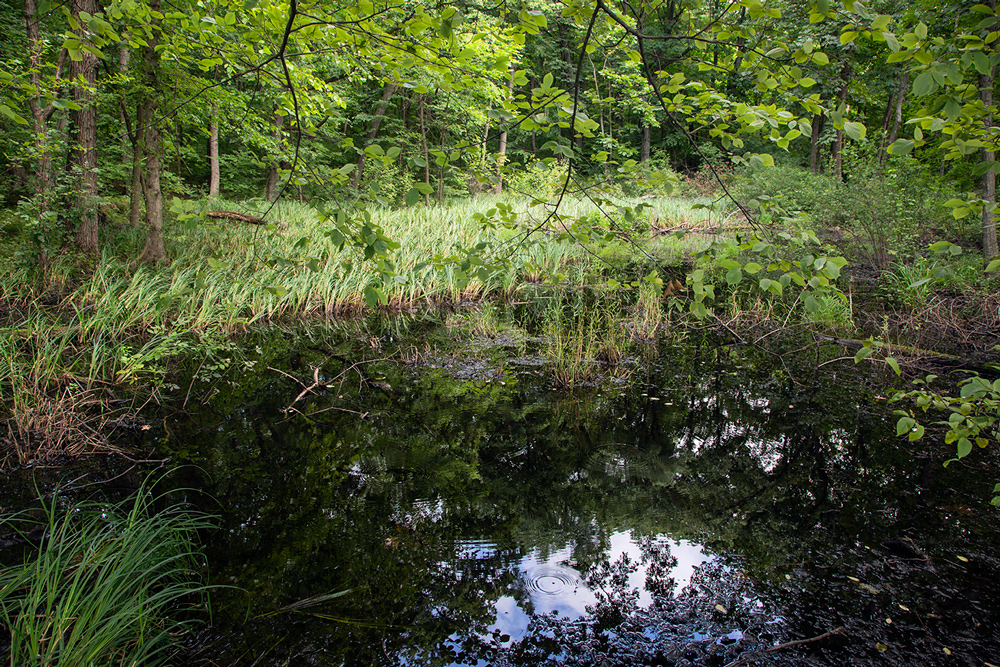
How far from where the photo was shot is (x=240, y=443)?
132 inches

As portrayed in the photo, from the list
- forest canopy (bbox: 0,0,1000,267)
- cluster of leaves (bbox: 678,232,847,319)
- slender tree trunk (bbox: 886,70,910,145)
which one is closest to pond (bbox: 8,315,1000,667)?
cluster of leaves (bbox: 678,232,847,319)

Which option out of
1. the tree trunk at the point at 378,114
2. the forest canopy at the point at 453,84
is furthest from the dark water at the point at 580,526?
the tree trunk at the point at 378,114

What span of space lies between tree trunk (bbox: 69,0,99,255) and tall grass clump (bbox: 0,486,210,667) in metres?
4.60

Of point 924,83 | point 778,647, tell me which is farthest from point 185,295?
point 924,83

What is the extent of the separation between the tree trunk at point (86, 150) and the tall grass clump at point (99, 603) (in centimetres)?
460

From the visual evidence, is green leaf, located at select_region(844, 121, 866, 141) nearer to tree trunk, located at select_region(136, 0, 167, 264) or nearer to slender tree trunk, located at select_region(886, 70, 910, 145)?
tree trunk, located at select_region(136, 0, 167, 264)

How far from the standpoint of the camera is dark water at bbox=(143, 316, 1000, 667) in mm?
1979

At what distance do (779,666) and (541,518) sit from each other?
1.26 meters

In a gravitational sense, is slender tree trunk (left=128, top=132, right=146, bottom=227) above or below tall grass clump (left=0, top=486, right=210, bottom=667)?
above

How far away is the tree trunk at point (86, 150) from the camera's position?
5.10 meters

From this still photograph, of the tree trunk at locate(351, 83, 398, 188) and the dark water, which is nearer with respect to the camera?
the dark water

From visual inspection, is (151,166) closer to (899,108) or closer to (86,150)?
(86,150)

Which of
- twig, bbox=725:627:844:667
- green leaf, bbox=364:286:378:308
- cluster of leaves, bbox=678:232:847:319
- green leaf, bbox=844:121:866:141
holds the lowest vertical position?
twig, bbox=725:627:844:667

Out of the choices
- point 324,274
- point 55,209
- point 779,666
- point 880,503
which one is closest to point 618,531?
point 779,666
